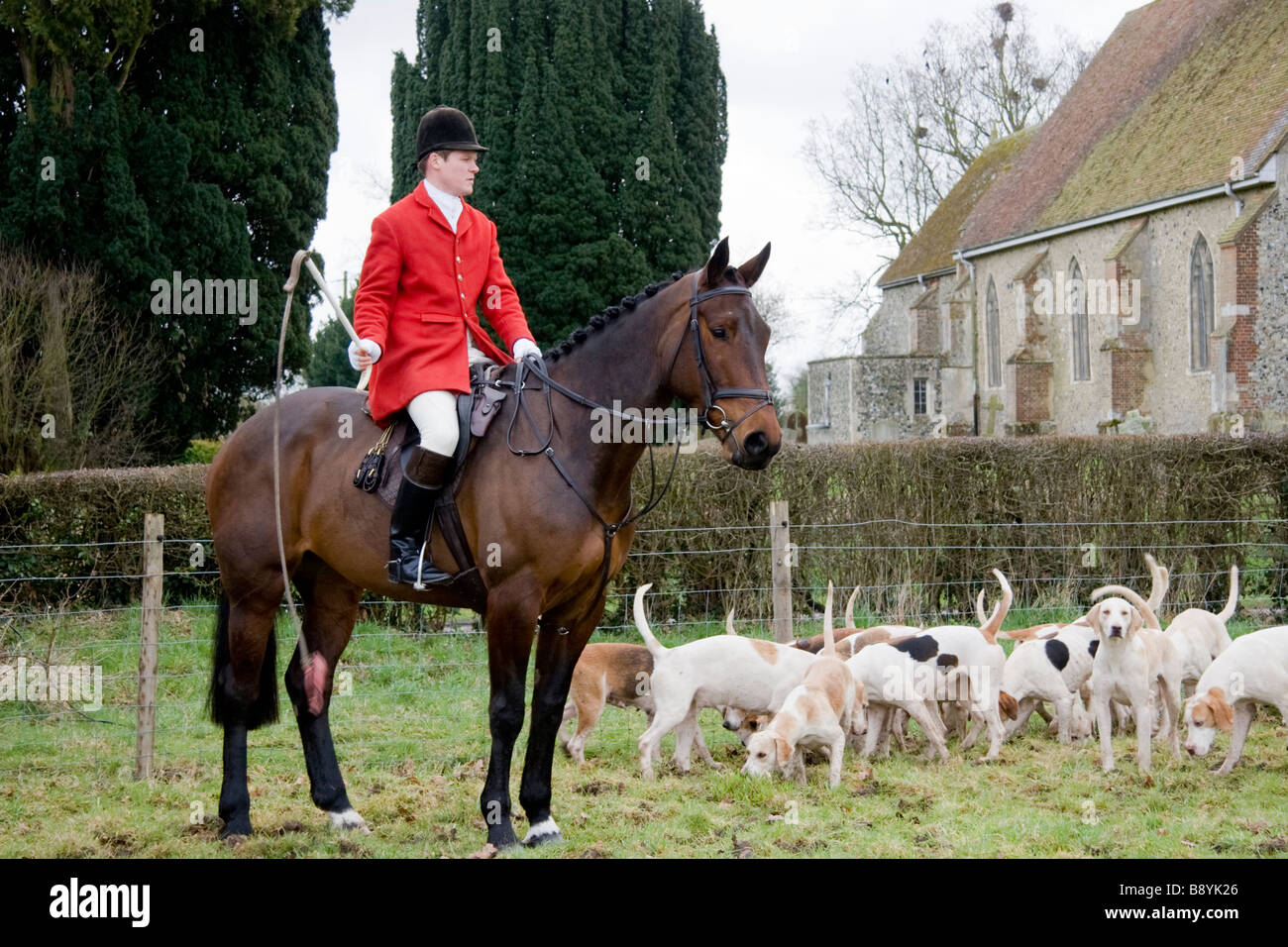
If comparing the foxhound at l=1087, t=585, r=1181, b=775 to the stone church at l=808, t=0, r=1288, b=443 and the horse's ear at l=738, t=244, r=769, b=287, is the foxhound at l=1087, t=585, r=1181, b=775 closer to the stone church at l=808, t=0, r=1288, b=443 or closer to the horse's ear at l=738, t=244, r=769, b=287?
the horse's ear at l=738, t=244, r=769, b=287

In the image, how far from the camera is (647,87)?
2925 cm

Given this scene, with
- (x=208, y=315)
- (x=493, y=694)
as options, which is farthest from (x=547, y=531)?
Result: (x=208, y=315)

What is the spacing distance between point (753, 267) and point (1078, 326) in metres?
29.2

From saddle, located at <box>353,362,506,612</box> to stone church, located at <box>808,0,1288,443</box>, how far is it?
73.5ft

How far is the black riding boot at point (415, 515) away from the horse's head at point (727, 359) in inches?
41.5

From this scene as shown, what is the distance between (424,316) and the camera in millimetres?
5453

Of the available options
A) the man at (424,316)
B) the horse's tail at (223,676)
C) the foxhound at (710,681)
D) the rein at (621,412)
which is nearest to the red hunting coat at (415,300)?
the man at (424,316)

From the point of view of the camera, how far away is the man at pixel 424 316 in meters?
5.27

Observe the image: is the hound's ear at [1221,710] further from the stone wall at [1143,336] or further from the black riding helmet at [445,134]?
the stone wall at [1143,336]

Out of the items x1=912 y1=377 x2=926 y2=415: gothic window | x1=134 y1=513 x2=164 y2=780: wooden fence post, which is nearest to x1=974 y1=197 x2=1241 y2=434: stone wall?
x1=912 y1=377 x2=926 y2=415: gothic window

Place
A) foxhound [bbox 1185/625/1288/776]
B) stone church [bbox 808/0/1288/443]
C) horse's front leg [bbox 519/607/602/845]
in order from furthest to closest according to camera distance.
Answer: stone church [bbox 808/0/1288/443]
foxhound [bbox 1185/625/1288/776]
horse's front leg [bbox 519/607/602/845]

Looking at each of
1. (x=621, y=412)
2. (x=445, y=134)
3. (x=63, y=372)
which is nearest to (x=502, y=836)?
(x=621, y=412)

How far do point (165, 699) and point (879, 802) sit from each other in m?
5.64

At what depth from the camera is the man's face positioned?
5512mm
